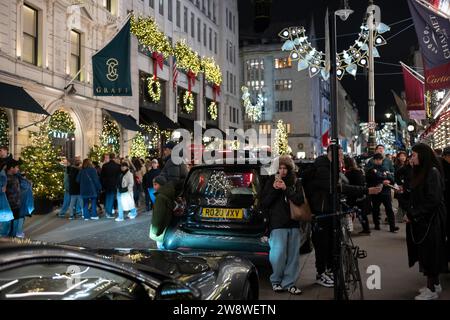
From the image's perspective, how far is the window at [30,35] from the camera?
58.3ft

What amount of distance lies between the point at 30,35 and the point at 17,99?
3724 millimetres

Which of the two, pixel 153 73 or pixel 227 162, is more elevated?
pixel 153 73

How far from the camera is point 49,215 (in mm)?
14930

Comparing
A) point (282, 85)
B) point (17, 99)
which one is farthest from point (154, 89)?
point (282, 85)

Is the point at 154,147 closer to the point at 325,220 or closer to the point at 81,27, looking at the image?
the point at 81,27

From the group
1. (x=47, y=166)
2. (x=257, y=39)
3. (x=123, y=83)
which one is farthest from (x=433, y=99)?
(x=257, y=39)

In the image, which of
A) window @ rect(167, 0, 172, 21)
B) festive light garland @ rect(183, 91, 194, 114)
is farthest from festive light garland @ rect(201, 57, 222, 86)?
window @ rect(167, 0, 172, 21)

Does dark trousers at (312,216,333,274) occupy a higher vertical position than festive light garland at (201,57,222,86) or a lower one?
lower

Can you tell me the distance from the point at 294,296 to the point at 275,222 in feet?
3.17

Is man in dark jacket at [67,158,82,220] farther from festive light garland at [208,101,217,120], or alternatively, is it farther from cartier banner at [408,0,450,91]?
festive light garland at [208,101,217,120]

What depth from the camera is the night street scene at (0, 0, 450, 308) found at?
3.67 metres

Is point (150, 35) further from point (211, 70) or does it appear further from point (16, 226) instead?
point (16, 226)

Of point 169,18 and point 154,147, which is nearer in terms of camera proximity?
point 154,147

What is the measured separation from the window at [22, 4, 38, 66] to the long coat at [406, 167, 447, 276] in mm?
16108
